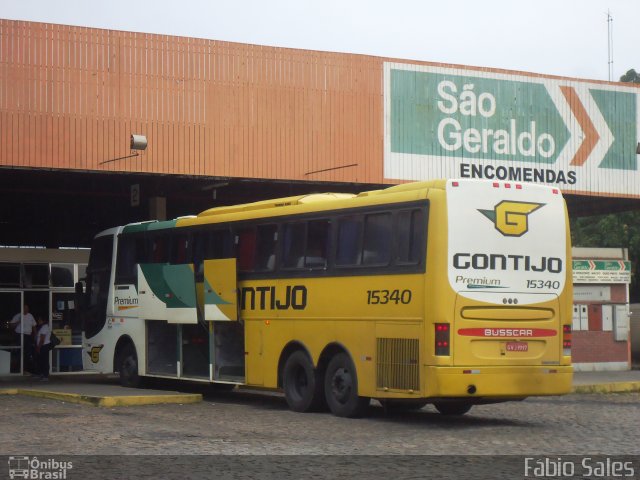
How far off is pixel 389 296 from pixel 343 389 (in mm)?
1729

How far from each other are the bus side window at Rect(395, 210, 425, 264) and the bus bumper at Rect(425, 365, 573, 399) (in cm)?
158

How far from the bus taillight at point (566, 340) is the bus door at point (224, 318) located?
18.2 feet

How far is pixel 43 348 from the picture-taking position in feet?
92.3

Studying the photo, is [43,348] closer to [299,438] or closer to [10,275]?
[10,275]

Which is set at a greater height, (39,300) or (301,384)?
(39,300)

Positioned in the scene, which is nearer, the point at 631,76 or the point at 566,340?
the point at 566,340

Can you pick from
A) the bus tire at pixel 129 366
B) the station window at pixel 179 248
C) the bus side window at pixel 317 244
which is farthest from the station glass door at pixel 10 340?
the bus side window at pixel 317 244

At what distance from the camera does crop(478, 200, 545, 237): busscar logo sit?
1698 centimetres

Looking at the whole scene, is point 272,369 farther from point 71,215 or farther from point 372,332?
point 71,215

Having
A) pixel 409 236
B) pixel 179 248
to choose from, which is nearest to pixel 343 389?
pixel 409 236

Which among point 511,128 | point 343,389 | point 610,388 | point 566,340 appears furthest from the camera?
point 511,128

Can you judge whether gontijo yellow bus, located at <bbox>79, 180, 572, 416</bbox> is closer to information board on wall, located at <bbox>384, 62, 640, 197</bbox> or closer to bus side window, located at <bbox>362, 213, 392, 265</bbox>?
bus side window, located at <bbox>362, 213, 392, 265</bbox>

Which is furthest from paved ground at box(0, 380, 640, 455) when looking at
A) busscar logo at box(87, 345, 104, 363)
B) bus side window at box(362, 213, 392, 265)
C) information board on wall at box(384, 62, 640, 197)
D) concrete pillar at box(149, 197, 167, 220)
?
information board on wall at box(384, 62, 640, 197)

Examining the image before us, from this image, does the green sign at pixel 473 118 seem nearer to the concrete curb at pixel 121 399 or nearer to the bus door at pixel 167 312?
the bus door at pixel 167 312
